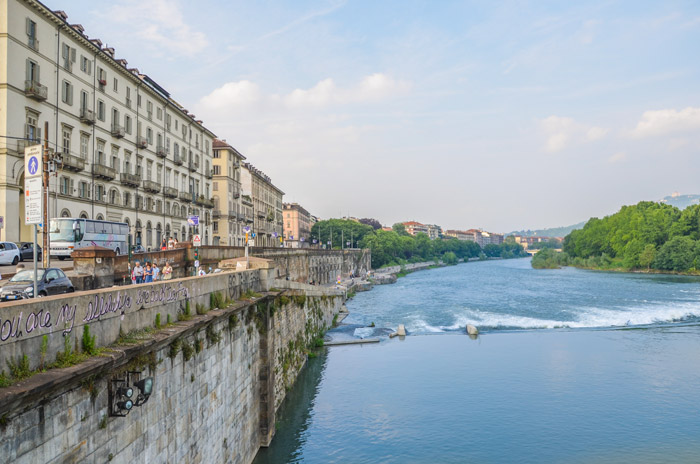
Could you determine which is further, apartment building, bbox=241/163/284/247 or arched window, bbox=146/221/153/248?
apartment building, bbox=241/163/284/247

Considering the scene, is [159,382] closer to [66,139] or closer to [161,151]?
[66,139]

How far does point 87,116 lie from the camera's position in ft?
129

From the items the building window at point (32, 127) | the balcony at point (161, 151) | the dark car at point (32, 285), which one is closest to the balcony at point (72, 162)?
the building window at point (32, 127)

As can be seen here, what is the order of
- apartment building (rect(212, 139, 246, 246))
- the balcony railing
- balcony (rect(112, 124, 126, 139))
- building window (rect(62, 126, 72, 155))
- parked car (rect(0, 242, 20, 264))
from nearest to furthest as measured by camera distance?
parked car (rect(0, 242, 20, 264))
building window (rect(62, 126, 72, 155))
balcony (rect(112, 124, 126, 139))
the balcony railing
apartment building (rect(212, 139, 246, 246))

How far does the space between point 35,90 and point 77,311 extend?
105 ft

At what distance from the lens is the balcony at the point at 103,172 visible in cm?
4100

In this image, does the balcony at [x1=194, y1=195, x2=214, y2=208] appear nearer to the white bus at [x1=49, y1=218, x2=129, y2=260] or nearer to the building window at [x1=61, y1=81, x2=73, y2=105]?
the building window at [x1=61, y1=81, x2=73, y2=105]

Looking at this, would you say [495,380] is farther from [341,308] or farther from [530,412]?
[341,308]

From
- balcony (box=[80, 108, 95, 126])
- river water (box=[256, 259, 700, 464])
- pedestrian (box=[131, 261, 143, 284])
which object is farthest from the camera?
balcony (box=[80, 108, 95, 126])

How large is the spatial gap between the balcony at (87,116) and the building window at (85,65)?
3.05 meters

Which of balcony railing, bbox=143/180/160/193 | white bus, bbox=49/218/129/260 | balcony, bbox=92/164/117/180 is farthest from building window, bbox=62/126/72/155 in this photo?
balcony railing, bbox=143/180/160/193

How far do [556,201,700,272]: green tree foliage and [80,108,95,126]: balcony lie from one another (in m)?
113

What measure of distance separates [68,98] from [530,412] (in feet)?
123

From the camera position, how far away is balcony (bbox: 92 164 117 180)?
41.0 metres
